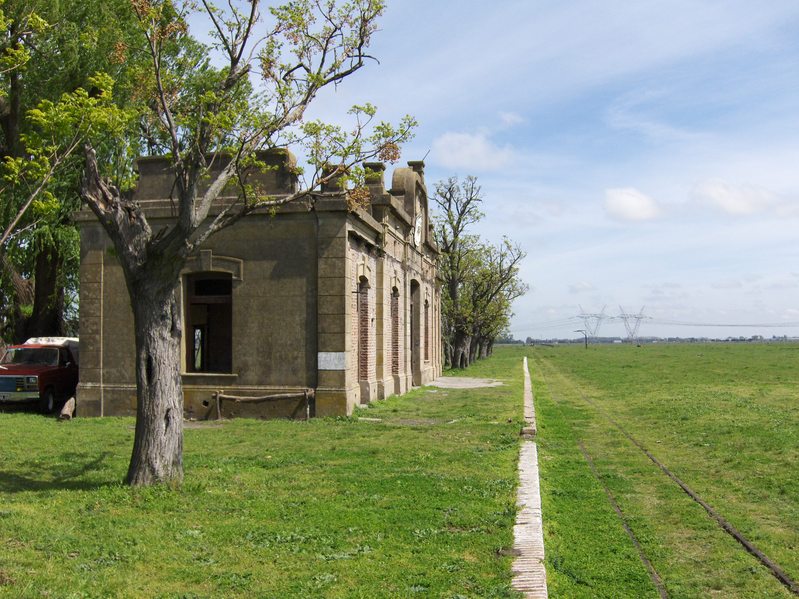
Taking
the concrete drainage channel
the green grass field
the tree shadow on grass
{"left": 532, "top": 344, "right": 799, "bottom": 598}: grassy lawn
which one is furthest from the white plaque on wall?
the concrete drainage channel

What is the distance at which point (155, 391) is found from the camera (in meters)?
9.32

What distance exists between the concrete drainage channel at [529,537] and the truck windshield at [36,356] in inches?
578

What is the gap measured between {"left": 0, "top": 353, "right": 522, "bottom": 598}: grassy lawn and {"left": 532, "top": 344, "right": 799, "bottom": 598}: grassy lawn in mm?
723

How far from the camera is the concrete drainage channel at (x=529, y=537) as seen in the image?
5742 mm

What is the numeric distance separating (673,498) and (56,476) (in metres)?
8.10

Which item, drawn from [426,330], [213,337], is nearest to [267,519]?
[213,337]

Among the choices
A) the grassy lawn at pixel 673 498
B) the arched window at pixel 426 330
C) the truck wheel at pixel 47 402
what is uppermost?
the arched window at pixel 426 330

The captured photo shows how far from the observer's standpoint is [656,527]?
802 cm

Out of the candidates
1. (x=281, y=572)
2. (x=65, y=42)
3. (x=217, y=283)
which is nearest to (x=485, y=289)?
(x=217, y=283)

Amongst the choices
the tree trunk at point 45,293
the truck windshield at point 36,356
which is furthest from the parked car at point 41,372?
the tree trunk at point 45,293

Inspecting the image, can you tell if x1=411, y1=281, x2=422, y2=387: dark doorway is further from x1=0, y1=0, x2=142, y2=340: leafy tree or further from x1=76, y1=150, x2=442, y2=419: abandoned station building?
x1=0, y1=0, x2=142, y2=340: leafy tree

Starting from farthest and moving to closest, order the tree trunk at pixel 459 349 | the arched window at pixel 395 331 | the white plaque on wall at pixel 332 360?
the tree trunk at pixel 459 349 → the arched window at pixel 395 331 → the white plaque on wall at pixel 332 360

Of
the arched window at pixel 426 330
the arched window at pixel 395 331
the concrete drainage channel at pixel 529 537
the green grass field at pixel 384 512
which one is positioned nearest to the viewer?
the concrete drainage channel at pixel 529 537

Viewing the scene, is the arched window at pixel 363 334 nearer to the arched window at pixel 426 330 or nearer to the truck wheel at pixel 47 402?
the truck wheel at pixel 47 402
